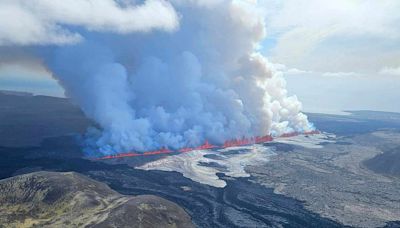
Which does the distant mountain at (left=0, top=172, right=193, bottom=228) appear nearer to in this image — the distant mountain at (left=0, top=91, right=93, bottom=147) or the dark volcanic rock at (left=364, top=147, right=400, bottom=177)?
the distant mountain at (left=0, top=91, right=93, bottom=147)

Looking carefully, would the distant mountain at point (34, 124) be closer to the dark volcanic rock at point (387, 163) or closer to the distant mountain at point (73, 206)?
the distant mountain at point (73, 206)

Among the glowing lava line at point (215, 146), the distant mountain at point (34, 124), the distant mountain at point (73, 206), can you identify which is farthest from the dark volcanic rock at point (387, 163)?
the distant mountain at point (34, 124)

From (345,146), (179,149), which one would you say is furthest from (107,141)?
(345,146)

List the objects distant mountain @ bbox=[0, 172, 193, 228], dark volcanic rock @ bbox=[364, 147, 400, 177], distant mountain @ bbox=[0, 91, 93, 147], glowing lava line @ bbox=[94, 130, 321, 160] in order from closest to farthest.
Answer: distant mountain @ bbox=[0, 172, 193, 228] → dark volcanic rock @ bbox=[364, 147, 400, 177] → glowing lava line @ bbox=[94, 130, 321, 160] → distant mountain @ bbox=[0, 91, 93, 147]

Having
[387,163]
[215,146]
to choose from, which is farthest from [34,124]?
[387,163]

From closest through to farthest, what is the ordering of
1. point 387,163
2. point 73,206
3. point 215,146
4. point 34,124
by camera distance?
point 73,206
point 387,163
point 215,146
point 34,124

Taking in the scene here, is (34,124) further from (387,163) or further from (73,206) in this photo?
(387,163)

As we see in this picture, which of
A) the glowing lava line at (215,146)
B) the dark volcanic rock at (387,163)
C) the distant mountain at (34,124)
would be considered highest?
the distant mountain at (34,124)

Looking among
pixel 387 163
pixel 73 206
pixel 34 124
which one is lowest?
pixel 387 163

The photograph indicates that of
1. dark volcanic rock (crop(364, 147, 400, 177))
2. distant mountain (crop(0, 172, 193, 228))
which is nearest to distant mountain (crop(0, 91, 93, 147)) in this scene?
distant mountain (crop(0, 172, 193, 228))
